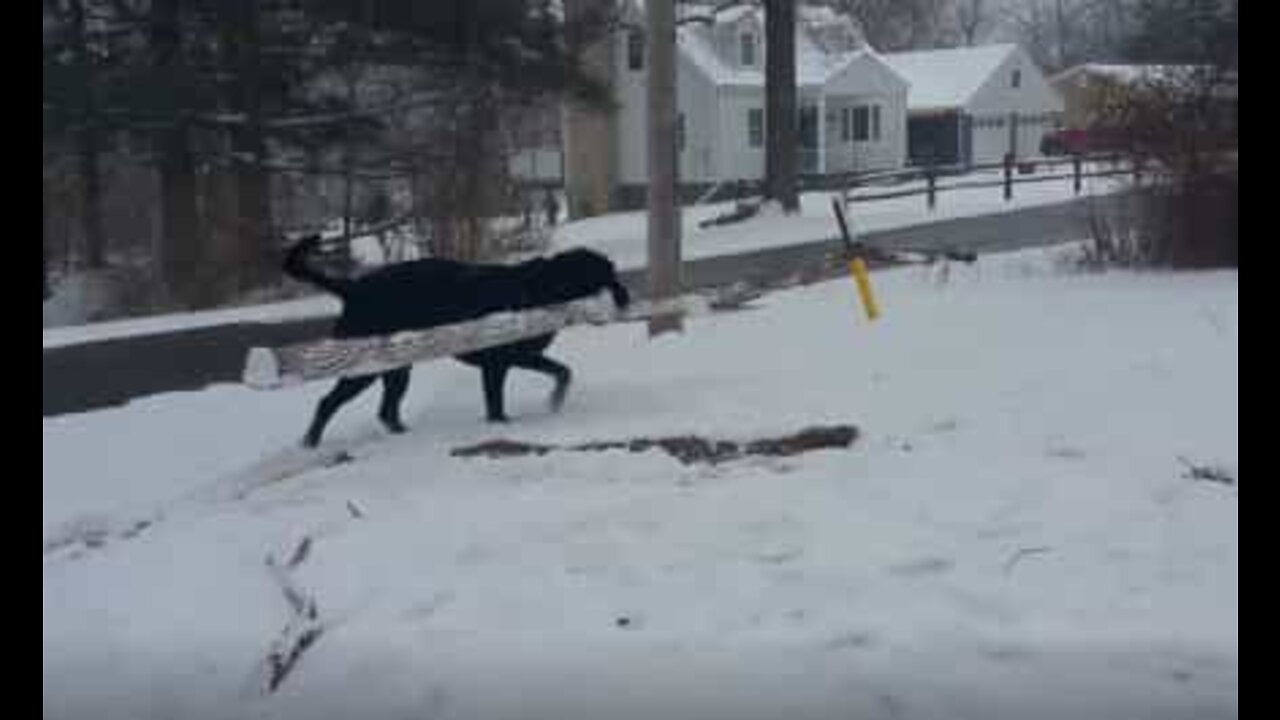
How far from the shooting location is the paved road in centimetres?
1327

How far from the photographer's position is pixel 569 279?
9.73 metres

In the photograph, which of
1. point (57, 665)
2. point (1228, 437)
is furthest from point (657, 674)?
point (1228, 437)

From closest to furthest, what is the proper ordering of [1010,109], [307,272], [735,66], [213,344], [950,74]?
[307,272] < [213,344] < [735,66] < [1010,109] < [950,74]

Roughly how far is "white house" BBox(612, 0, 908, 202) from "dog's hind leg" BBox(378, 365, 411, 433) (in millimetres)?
31897

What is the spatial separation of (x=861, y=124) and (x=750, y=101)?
5.70 metres

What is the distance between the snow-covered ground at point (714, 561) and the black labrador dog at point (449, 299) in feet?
1.12

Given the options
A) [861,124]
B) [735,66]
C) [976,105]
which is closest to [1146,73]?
[735,66]

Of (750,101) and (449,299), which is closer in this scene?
(449,299)

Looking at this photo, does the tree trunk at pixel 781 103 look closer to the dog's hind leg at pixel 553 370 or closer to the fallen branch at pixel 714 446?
the dog's hind leg at pixel 553 370

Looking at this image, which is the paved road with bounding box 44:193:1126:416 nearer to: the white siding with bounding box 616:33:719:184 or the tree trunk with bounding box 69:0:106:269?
the tree trunk with bounding box 69:0:106:269

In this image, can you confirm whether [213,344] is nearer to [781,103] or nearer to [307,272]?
[307,272]

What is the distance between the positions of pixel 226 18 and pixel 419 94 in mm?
3514

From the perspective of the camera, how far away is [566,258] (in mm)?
9844

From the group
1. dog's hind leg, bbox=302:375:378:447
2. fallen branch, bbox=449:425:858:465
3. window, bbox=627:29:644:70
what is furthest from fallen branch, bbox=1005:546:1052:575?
window, bbox=627:29:644:70
